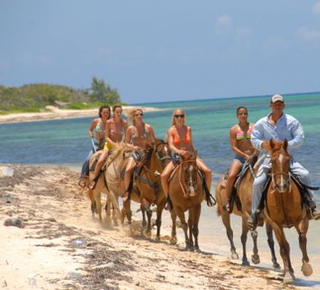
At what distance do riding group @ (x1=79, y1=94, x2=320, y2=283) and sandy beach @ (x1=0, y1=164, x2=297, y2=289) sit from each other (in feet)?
1.95

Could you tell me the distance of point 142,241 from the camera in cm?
1325

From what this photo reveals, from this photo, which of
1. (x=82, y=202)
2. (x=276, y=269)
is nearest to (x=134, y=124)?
(x=276, y=269)

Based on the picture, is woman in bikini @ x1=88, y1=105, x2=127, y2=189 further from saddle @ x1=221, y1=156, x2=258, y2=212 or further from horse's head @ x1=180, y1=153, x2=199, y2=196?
saddle @ x1=221, y1=156, x2=258, y2=212

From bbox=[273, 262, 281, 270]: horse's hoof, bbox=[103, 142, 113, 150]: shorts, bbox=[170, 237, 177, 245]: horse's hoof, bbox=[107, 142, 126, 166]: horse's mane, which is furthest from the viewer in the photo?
bbox=[103, 142, 113, 150]: shorts

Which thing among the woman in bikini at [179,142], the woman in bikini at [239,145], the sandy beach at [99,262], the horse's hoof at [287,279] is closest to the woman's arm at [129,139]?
the woman in bikini at [179,142]

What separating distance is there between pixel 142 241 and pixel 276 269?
9.54 ft

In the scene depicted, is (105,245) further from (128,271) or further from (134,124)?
(134,124)

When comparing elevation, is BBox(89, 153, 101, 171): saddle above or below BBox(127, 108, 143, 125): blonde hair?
below

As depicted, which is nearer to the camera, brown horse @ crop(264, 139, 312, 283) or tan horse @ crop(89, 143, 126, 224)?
brown horse @ crop(264, 139, 312, 283)

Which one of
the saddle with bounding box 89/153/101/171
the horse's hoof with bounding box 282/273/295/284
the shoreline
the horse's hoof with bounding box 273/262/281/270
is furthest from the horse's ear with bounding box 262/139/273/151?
the shoreline

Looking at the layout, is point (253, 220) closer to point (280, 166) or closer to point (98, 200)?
point (280, 166)

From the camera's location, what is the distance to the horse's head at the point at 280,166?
9433 millimetres

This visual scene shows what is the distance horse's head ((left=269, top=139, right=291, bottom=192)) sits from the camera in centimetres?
943

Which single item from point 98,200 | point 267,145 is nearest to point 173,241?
point 98,200
